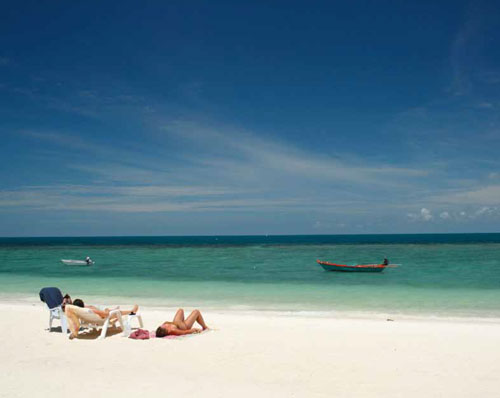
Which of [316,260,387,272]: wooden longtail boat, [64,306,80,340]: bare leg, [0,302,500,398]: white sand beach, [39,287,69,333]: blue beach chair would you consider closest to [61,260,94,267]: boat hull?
[316,260,387,272]: wooden longtail boat

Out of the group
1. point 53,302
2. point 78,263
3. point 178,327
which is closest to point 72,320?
point 53,302

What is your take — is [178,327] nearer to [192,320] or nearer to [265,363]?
[192,320]

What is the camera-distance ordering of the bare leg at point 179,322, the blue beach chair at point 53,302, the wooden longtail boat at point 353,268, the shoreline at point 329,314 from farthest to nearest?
the wooden longtail boat at point 353,268, the shoreline at point 329,314, the blue beach chair at point 53,302, the bare leg at point 179,322

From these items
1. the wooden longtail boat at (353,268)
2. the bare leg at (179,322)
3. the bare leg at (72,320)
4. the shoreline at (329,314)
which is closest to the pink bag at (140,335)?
the bare leg at (179,322)

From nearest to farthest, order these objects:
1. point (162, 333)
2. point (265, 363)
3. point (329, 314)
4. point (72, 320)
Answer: point (265, 363) < point (162, 333) < point (72, 320) < point (329, 314)

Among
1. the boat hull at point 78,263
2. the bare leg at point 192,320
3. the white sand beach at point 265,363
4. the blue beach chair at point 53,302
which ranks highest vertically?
the blue beach chair at point 53,302

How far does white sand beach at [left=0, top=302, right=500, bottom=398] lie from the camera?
5.87 meters

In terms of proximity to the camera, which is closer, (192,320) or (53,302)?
(192,320)

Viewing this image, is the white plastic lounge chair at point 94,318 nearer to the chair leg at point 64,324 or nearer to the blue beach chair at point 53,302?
the chair leg at point 64,324

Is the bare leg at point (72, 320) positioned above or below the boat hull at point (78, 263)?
above

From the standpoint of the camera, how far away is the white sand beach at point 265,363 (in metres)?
5.87

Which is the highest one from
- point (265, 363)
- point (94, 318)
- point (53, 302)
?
point (53, 302)

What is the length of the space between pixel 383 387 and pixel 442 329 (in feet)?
15.7

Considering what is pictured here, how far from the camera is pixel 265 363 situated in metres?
7.16
